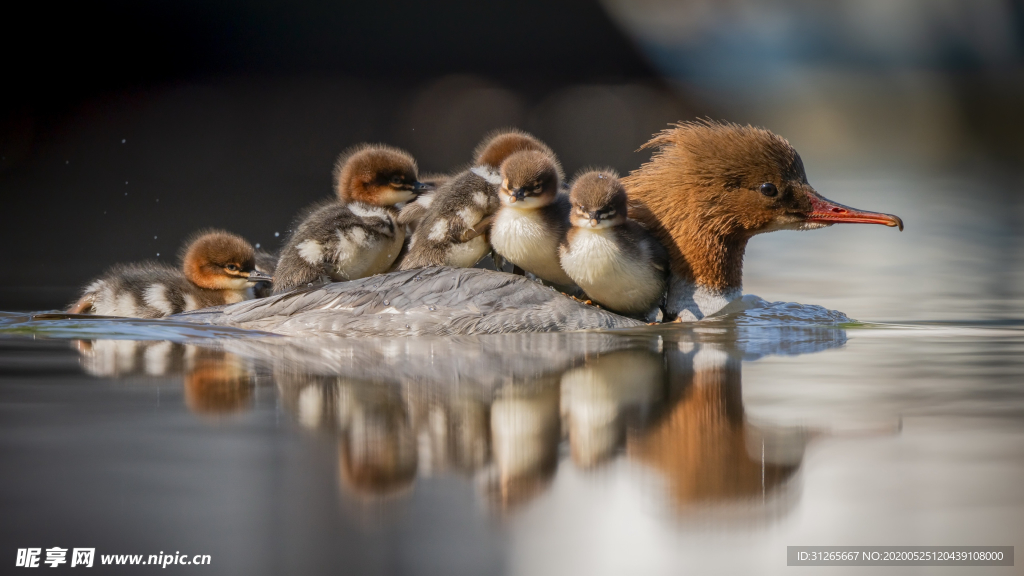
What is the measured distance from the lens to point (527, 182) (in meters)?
4.21

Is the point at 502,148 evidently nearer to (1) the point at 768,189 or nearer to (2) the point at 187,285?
(1) the point at 768,189

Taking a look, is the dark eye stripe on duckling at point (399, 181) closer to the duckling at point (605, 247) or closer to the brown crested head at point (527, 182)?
the brown crested head at point (527, 182)

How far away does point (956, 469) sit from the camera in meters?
2.22

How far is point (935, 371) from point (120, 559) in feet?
9.06

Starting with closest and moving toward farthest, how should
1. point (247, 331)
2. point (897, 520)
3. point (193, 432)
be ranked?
point (897, 520) → point (193, 432) → point (247, 331)

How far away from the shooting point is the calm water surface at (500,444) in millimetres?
1816

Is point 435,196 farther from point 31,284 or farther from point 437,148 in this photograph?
point 437,148

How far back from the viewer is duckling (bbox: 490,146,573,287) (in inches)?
166

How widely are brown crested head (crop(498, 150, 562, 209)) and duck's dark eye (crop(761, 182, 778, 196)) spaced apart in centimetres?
94

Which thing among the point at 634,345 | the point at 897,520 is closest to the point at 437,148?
the point at 634,345

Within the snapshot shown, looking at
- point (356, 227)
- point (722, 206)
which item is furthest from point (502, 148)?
point (722, 206)

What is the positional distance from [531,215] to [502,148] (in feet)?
2.15

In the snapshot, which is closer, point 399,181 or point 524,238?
point 524,238

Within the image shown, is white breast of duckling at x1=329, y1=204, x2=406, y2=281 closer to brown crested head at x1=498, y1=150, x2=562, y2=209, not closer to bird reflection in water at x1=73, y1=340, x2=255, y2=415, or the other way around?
brown crested head at x1=498, y1=150, x2=562, y2=209
